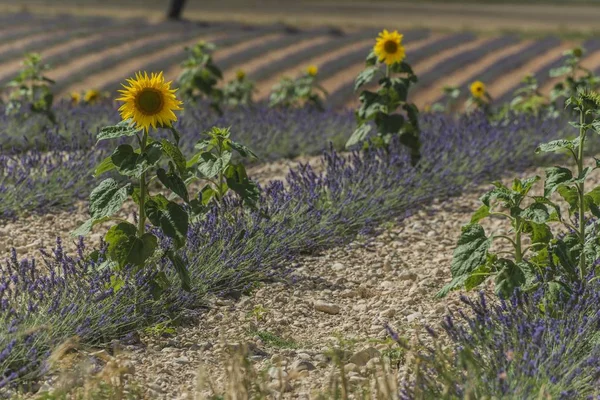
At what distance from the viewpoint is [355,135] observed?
5.53 m

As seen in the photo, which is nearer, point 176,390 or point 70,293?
point 176,390

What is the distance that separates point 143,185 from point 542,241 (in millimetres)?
1571

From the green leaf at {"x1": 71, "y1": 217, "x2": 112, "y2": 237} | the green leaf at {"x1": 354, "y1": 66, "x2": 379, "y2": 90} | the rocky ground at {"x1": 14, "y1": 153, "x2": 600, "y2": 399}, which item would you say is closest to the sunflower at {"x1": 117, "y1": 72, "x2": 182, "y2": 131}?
the green leaf at {"x1": 71, "y1": 217, "x2": 112, "y2": 237}

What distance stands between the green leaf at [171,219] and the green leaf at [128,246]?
10cm

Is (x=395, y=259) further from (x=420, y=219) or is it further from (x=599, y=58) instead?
(x=599, y=58)

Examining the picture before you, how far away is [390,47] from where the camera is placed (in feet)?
17.6

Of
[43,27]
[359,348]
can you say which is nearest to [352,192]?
[359,348]

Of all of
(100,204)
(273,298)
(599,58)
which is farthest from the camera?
(599,58)

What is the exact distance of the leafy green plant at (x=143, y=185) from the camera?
3426 millimetres

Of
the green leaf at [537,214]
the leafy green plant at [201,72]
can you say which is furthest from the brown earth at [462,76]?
the green leaf at [537,214]

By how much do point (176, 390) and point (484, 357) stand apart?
42.3 inches

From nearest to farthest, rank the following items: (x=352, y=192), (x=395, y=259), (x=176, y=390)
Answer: (x=176, y=390) → (x=395, y=259) → (x=352, y=192)

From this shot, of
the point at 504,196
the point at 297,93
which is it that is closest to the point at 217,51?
the point at 297,93

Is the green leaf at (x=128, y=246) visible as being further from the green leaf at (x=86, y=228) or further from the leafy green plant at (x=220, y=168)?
the leafy green plant at (x=220, y=168)
